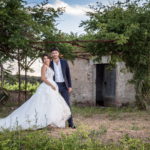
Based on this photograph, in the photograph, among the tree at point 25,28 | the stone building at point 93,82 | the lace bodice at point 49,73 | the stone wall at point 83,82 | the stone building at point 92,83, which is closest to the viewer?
the lace bodice at point 49,73

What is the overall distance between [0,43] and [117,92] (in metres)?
6.02

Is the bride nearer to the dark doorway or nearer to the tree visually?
the tree

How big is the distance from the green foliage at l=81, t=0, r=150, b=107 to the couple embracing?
8.52 ft

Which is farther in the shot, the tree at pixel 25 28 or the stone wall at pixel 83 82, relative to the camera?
the stone wall at pixel 83 82

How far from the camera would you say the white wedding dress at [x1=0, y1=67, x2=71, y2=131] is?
7238 mm

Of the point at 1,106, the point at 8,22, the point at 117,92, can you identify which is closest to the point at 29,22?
the point at 8,22

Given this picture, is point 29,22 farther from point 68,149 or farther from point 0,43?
point 68,149

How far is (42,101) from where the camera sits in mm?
7469

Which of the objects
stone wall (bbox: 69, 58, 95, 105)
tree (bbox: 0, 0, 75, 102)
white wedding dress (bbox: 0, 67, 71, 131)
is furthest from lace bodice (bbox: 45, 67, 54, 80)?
stone wall (bbox: 69, 58, 95, 105)

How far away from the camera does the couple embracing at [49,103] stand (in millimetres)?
7273

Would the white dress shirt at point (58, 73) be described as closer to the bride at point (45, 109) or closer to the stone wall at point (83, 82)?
the bride at point (45, 109)

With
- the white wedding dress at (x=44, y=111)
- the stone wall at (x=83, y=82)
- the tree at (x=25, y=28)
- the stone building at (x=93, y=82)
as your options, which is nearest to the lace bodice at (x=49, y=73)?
the white wedding dress at (x=44, y=111)

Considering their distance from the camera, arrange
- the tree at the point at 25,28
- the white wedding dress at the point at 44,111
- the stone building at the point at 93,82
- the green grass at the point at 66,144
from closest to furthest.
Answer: the green grass at the point at 66,144, the white wedding dress at the point at 44,111, the tree at the point at 25,28, the stone building at the point at 93,82

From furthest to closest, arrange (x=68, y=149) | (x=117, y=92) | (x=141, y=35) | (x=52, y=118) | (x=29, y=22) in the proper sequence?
(x=117, y=92)
(x=141, y=35)
(x=29, y=22)
(x=52, y=118)
(x=68, y=149)
